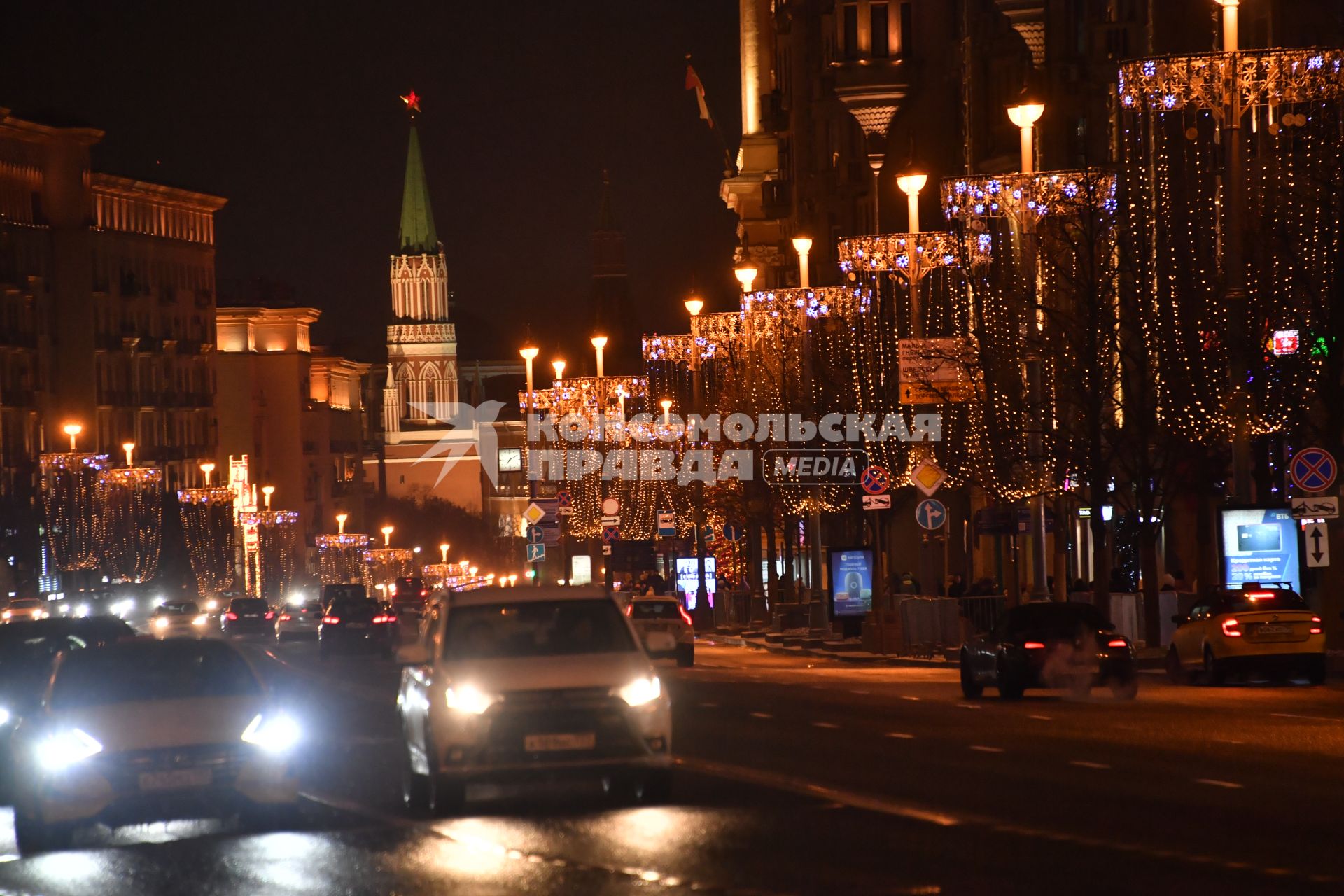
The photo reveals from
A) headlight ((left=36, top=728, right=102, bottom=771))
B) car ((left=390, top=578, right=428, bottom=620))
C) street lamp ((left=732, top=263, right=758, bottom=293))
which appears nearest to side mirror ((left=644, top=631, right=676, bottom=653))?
headlight ((left=36, top=728, right=102, bottom=771))

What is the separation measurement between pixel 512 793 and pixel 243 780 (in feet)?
9.73

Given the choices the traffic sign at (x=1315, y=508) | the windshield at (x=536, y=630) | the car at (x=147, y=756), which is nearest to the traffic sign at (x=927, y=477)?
the traffic sign at (x=1315, y=508)

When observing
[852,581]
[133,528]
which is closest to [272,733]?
[852,581]

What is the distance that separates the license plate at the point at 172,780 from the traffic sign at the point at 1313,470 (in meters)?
19.2

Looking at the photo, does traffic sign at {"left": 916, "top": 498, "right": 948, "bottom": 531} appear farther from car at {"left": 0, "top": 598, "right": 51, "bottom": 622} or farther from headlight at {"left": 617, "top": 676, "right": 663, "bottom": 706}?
car at {"left": 0, "top": 598, "right": 51, "bottom": 622}

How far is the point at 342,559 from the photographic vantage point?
175625mm

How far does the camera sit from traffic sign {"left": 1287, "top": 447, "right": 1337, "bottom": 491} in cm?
3131

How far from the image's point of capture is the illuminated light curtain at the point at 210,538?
13300cm

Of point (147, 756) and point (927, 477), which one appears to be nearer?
point (147, 756)

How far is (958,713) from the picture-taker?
26844 millimetres

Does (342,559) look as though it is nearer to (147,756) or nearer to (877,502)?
(877,502)

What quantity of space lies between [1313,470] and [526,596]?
16858mm

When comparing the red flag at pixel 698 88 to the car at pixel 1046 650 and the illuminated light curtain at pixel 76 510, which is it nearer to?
the illuminated light curtain at pixel 76 510

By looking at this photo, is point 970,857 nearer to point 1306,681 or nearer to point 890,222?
point 1306,681
